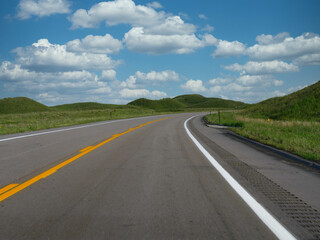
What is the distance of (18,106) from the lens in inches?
5950

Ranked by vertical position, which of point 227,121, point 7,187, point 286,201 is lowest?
point 286,201

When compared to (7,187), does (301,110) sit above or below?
above

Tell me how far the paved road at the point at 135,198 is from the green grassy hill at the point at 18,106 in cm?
15266

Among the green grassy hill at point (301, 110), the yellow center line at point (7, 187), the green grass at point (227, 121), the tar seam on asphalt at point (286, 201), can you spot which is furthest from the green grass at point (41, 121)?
the green grassy hill at point (301, 110)

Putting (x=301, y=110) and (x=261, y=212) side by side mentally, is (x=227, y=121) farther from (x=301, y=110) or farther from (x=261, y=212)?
(x=261, y=212)

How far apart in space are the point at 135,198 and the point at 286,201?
7.63 ft

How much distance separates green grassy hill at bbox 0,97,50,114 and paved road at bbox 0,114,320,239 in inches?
6010

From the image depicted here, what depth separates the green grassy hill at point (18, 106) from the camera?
5698 inches

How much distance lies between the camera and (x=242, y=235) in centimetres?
317

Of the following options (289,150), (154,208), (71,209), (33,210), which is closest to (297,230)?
(154,208)

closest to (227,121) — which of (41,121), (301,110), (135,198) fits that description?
(301,110)

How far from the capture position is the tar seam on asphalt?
3490 millimetres

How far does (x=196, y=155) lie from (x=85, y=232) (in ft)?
19.1

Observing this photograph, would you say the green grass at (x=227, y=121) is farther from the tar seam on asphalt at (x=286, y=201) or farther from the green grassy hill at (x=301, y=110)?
the tar seam on asphalt at (x=286, y=201)
